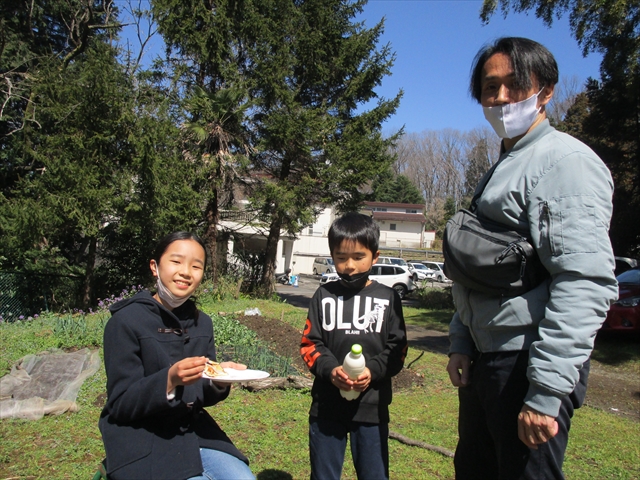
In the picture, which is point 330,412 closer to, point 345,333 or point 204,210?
point 345,333

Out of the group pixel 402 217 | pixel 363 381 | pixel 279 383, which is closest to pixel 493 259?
pixel 363 381

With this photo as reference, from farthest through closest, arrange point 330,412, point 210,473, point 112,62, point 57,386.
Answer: point 112,62, point 57,386, point 330,412, point 210,473

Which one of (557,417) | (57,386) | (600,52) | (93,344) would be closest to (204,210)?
(93,344)

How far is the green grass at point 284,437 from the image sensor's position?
354cm

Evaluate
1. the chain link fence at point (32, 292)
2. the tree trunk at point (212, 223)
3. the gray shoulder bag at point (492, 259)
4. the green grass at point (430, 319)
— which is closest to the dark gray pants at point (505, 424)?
the gray shoulder bag at point (492, 259)

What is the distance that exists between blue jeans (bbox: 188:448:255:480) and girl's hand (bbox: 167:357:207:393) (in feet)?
1.35

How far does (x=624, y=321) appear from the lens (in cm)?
973

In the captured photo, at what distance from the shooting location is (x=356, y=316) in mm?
2379

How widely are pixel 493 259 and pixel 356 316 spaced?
91 centimetres

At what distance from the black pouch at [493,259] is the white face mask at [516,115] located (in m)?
0.37

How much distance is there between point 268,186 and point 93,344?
10494mm

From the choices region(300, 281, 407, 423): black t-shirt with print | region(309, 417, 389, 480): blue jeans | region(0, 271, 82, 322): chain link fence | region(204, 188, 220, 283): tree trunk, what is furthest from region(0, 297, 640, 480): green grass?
region(204, 188, 220, 283): tree trunk

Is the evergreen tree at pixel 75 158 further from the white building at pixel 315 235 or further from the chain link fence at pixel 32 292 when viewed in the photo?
the white building at pixel 315 235

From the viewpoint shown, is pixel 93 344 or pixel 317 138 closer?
pixel 93 344
